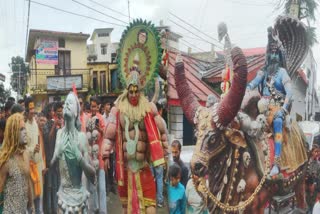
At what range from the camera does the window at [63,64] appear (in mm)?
28656

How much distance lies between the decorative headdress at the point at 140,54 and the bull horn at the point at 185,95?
52 centimetres

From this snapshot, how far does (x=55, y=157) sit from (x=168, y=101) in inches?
130

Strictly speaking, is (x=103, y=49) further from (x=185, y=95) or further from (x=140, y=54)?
(x=185, y=95)

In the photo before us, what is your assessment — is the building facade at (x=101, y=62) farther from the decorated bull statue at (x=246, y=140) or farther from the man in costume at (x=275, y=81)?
the decorated bull statue at (x=246, y=140)

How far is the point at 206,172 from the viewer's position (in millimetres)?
4941

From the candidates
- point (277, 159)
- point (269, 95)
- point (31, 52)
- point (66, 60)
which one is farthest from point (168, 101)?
point (31, 52)

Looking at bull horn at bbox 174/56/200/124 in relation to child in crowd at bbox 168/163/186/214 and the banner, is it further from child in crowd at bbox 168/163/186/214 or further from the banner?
the banner

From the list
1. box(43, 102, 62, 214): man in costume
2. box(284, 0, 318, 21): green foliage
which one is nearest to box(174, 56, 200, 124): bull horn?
box(43, 102, 62, 214): man in costume

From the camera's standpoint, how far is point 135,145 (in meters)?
5.74

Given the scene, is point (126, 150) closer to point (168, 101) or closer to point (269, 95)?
point (269, 95)

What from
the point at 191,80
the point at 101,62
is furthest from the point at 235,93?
the point at 101,62

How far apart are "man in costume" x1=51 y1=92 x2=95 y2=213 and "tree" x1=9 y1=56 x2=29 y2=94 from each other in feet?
→ 105

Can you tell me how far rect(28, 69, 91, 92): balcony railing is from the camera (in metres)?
26.5

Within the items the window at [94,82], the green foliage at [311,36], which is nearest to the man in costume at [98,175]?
the green foliage at [311,36]
